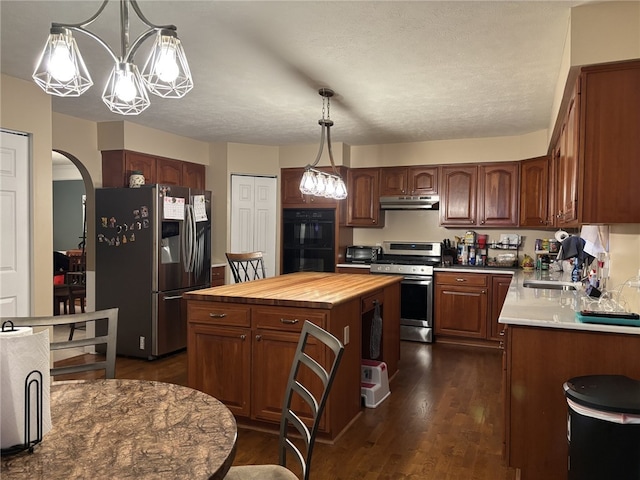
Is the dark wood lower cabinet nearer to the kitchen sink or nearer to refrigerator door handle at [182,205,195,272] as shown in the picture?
the kitchen sink

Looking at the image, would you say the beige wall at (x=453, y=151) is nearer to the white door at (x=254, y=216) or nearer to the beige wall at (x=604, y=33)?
the white door at (x=254, y=216)

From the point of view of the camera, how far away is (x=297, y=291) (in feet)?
10.3

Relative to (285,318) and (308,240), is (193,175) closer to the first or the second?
(308,240)

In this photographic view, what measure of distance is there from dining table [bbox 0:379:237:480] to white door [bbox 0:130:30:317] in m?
2.47

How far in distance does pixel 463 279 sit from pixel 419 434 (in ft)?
8.56

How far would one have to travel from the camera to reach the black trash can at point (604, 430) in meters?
1.77

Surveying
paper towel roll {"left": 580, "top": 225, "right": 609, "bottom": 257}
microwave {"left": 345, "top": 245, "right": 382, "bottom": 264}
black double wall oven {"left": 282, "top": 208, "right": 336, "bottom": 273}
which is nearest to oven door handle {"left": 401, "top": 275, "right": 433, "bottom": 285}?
microwave {"left": 345, "top": 245, "right": 382, "bottom": 264}

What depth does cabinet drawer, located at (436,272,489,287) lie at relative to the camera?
5148 mm

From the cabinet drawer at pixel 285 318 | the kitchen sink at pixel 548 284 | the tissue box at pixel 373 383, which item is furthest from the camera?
the kitchen sink at pixel 548 284

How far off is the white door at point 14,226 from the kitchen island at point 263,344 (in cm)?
152

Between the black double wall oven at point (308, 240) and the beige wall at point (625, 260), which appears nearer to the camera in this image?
the beige wall at point (625, 260)

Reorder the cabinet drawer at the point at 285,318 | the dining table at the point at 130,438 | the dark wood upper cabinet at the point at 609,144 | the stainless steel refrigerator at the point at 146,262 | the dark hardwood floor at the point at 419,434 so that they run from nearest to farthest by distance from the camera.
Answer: the dining table at the point at 130,438
the dark wood upper cabinet at the point at 609,144
the dark hardwood floor at the point at 419,434
the cabinet drawer at the point at 285,318
the stainless steel refrigerator at the point at 146,262

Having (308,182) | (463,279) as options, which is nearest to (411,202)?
(463,279)

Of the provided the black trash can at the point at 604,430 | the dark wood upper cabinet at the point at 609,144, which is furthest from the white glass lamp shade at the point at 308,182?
the black trash can at the point at 604,430
